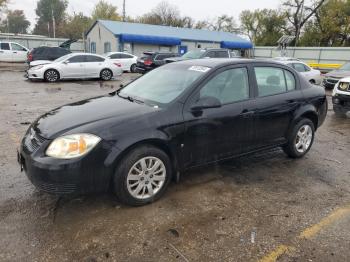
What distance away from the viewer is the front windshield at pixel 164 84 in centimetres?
382

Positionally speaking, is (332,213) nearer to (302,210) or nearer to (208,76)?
(302,210)

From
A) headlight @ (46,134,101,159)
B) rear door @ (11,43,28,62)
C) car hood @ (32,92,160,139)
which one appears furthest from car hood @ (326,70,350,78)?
rear door @ (11,43,28,62)

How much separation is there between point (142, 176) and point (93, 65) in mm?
13148

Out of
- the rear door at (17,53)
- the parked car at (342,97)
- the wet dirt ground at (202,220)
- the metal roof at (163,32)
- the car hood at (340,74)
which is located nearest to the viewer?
the wet dirt ground at (202,220)

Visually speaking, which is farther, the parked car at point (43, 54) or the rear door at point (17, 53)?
the rear door at point (17, 53)

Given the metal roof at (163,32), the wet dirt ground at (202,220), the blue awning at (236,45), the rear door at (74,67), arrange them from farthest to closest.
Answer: the blue awning at (236,45) < the metal roof at (163,32) < the rear door at (74,67) < the wet dirt ground at (202,220)

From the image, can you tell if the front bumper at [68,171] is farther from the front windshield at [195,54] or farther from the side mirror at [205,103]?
the front windshield at [195,54]

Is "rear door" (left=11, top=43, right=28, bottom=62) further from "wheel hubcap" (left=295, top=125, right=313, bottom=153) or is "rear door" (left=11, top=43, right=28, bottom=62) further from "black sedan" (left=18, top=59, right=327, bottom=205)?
"wheel hubcap" (left=295, top=125, right=313, bottom=153)

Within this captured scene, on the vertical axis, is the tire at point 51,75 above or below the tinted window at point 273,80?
below

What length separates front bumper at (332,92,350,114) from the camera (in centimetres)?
834

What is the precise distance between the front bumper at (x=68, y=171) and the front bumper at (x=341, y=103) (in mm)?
7491

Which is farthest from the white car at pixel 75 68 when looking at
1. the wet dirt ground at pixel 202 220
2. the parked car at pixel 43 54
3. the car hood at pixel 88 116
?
the car hood at pixel 88 116

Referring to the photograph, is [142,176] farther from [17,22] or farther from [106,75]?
[17,22]

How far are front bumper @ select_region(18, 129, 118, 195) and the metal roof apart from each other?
1121 inches
